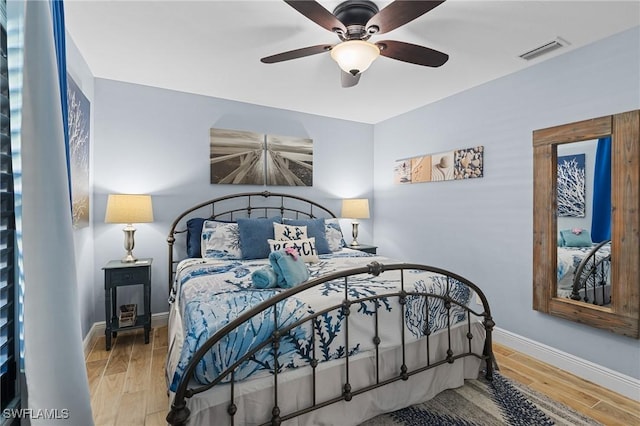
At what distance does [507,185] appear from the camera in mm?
3031

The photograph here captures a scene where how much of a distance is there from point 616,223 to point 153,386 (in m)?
3.39

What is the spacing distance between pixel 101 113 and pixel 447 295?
11.4ft

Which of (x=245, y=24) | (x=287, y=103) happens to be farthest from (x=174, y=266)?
(x=245, y=24)

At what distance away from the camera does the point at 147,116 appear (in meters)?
3.37

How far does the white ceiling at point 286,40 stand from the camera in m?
2.05

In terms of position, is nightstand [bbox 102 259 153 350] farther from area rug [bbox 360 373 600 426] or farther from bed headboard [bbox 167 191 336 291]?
area rug [bbox 360 373 600 426]

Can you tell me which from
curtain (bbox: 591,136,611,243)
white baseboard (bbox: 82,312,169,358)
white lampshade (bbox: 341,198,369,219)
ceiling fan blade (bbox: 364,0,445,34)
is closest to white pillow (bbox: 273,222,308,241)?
white lampshade (bbox: 341,198,369,219)

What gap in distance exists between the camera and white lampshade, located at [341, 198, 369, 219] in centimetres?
418

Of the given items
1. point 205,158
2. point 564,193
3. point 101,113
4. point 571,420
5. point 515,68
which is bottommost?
point 571,420

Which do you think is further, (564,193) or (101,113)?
(101,113)

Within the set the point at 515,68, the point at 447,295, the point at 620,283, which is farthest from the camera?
the point at 515,68

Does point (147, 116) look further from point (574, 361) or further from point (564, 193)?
point (574, 361)

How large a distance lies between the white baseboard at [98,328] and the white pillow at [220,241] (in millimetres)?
880

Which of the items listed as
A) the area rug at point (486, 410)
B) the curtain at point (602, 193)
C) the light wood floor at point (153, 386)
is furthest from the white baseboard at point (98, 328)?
the curtain at point (602, 193)
